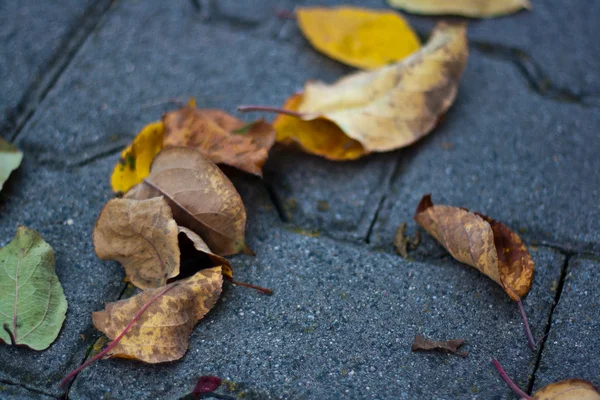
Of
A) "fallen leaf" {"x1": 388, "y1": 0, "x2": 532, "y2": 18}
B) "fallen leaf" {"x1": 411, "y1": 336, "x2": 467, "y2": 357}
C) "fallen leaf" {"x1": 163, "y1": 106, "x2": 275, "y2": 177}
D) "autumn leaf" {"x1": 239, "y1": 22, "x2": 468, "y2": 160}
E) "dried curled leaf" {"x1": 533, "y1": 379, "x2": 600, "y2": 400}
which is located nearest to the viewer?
"dried curled leaf" {"x1": 533, "y1": 379, "x2": 600, "y2": 400}

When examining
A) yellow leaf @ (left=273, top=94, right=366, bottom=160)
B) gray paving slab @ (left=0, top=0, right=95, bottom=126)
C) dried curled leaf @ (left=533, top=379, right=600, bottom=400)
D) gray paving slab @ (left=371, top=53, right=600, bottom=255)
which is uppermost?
gray paving slab @ (left=0, top=0, right=95, bottom=126)

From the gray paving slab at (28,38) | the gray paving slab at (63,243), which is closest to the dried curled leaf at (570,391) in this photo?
the gray paving slab at (63,243)

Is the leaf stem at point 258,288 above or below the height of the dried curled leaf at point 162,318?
below

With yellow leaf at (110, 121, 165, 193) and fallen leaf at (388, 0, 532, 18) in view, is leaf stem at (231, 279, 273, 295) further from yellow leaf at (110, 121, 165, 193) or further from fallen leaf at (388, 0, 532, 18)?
fallen leaf at (388, 0, 532, 18)

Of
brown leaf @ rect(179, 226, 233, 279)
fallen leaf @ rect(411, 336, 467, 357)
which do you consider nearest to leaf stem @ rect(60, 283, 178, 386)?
brown leaf @ rect(179, 226, 233, 279)

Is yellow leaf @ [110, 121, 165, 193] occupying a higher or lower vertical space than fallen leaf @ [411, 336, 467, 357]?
higher

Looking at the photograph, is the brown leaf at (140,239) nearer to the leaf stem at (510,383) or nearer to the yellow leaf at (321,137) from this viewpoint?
the yellow leaf at (321,137)
